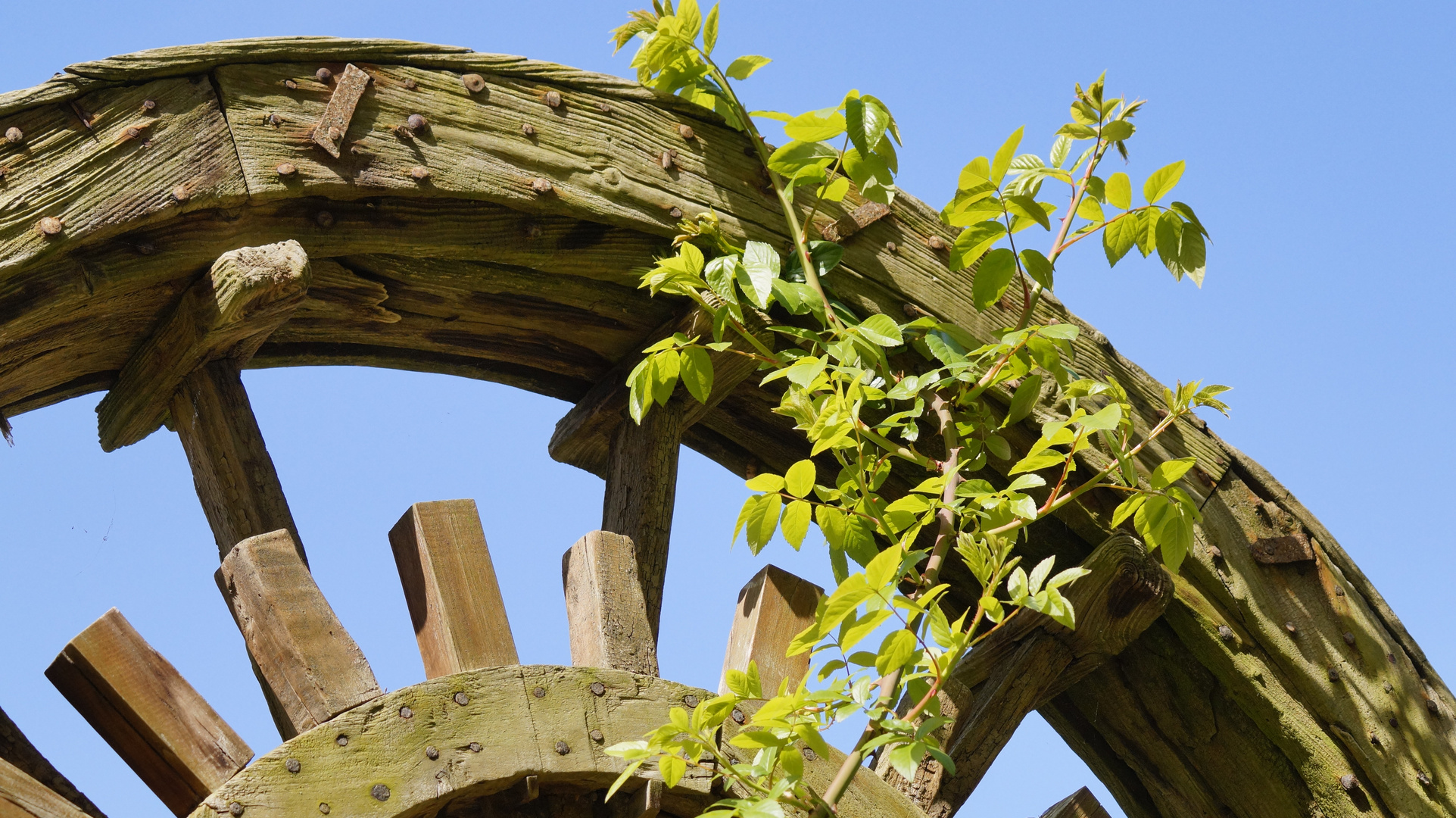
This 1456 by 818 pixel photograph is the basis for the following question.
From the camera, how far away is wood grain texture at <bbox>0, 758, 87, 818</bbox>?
4.70 feet

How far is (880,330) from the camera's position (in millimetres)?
1962

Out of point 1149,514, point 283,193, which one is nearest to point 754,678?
point 1149,514

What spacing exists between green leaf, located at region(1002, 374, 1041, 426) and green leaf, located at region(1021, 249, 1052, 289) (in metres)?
0.15

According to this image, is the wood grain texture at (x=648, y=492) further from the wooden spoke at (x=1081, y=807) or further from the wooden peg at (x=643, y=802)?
A: the wooden spoke at (x=1081, y=807)

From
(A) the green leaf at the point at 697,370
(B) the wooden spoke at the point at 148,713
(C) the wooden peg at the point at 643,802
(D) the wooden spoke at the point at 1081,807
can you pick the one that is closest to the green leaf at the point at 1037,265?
(A) the green leaf at the point at 697,370

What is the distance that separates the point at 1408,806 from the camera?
93.4 inches

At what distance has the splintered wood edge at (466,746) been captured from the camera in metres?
1.53

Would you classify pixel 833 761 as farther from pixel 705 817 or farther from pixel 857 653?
pixel 705 817

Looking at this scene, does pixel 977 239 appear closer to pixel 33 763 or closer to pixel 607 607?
pixel 607 607

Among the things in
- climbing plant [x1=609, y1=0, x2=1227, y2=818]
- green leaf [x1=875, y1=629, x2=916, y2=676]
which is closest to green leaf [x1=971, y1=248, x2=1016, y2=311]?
climbing plant [x1=609, y1=0, x2=1227, y2=818]

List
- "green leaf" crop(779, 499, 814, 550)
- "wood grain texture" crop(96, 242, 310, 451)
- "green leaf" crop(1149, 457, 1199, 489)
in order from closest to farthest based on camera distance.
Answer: "wood grain texture" crop(96, 242, 310, 451), "green leaf" crop(779, 499, 814, 550), "green leaf" crop(1149, 457, 1199, 489)

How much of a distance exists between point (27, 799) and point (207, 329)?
618 millimetres

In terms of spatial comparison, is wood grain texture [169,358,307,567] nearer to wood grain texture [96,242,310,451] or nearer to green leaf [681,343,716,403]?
wood grain texture [96,242,310,451]

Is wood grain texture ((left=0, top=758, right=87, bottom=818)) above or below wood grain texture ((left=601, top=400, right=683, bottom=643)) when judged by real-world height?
below
